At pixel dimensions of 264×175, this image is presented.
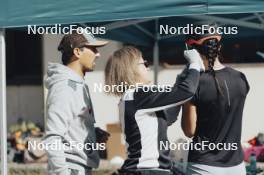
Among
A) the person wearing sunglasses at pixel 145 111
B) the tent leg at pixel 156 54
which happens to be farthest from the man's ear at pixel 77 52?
the tent leg at pixel 156 54

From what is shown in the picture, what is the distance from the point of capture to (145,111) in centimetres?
261

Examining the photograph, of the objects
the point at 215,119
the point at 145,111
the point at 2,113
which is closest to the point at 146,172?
the point at 145,111

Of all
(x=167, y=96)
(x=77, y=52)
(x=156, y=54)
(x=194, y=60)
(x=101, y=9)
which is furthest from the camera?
(x=156, y=54)

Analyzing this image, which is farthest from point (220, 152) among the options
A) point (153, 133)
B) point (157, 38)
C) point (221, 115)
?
point (157, 38)

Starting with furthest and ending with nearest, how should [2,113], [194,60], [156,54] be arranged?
[156,54]
[2,113]
[194,60]

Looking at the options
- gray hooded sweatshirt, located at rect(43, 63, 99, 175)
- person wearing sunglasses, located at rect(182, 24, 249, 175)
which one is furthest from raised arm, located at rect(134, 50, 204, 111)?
gray hooded sweatshirt, located at rect(43, 63, 99, 175)

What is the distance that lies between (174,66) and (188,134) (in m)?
5.90

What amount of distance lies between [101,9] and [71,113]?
3.82ft

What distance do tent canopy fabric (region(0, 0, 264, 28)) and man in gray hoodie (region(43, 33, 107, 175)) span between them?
771 mm

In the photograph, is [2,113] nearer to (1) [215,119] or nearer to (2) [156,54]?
(1) [215,119]

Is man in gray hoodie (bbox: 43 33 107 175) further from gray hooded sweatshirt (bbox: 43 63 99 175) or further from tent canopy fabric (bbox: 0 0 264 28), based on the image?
tent canopy fabric (bbox: 0 0 264 28)

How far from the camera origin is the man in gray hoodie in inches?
110

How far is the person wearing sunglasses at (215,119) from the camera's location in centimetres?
278

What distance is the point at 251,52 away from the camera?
8.52 meters
